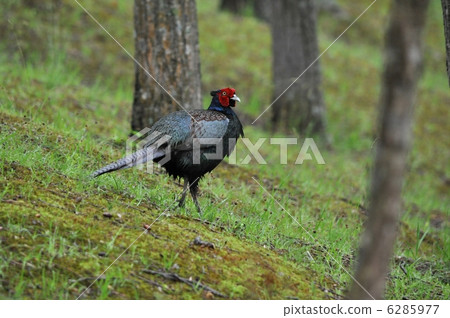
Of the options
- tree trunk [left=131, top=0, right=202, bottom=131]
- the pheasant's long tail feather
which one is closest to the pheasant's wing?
the pheasant's long tail feather

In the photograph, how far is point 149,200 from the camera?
478cm

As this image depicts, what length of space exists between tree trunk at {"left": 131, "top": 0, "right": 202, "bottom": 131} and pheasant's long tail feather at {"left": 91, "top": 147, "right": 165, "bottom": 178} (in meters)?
1.77

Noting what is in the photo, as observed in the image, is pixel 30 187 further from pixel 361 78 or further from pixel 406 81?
pixel 361 78

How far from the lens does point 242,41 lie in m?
12.4

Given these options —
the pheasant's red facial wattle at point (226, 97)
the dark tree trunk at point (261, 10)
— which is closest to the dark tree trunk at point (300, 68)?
the pheasant's red facial wattle at point (226, 97)

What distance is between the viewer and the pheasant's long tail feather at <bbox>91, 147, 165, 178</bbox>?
15.2 ft

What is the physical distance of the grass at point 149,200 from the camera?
3.60m

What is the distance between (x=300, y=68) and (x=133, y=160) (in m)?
5.52

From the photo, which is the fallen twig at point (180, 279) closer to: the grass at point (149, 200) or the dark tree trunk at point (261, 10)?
the grass at point (149, 200)

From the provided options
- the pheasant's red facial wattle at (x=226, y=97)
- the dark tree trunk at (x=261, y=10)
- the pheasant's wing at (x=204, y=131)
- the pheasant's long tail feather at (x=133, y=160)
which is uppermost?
the dark tree trunk at (x=261, y=10)

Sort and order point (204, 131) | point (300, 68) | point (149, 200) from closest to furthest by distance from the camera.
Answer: point (149, 200)
point (204, 131)
point (300, 68)

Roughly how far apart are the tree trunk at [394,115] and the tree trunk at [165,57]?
432cm

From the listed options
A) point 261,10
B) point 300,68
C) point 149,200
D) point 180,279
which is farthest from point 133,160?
point 261,10

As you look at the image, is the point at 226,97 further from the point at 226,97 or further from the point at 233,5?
the point at 233,5
